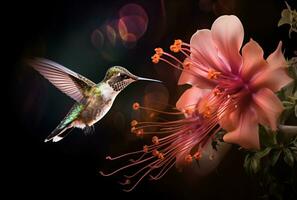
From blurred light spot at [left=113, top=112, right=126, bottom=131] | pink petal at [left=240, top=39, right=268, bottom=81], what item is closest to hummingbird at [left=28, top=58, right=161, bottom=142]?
pink petal at [left=240, top=39, right=268, bottom=81]

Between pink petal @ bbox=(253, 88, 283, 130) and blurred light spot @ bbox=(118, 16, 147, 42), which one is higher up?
blurred light spot @ bbox=(118, 16, 147, 42)

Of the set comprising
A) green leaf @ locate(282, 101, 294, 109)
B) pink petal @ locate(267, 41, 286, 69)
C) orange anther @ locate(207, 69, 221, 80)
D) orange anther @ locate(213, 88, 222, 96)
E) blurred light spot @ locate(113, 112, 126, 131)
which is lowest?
blurred light spot @ locate(113, 112, 126, 131)

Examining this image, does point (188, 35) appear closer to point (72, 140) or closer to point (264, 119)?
point (72, 140)

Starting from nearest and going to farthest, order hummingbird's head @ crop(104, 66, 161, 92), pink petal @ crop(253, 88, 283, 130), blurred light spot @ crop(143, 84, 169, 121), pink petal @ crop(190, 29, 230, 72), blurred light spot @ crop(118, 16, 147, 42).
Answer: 1. pink petal @ crop(253, 88, 283, 130)
2. pink petal @ crop(190, 29, 230, 72)
3. hummingbird's head @ crop(104, 66, 161, 92)
4. blurred light spot @ crop(143, 84, 169, 121)
5. blurred light spot @ crop(118, 16, 147, 42)

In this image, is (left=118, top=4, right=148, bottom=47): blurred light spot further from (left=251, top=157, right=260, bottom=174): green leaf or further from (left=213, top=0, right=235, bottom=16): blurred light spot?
(left=251, top=157, right=260, bottom=174): green leaf

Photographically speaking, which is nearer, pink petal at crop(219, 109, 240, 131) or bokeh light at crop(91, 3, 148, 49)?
pink petal at crop(219, 109, 240, 131)

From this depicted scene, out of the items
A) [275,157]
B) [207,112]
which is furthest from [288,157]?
[207,112]

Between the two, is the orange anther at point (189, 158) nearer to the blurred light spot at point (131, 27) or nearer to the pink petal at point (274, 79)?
the pink petal at point (274, 79)

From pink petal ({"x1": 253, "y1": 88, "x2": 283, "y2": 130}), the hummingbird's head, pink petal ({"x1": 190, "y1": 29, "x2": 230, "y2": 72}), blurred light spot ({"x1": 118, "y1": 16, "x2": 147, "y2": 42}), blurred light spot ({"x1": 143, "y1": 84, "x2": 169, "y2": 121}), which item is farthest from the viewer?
blurred light spot ({"x1": 118, "y1": 16, "x2": 147, "y2": 42})
